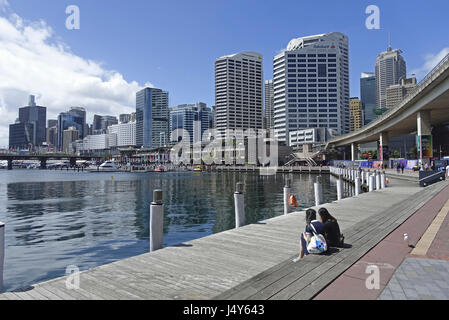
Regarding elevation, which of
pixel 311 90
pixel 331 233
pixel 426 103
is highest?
pixel 311 90

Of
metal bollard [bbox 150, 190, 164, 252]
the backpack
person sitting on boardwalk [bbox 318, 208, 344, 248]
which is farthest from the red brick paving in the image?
metal bollard [bbox 150, 190, 164, 252]

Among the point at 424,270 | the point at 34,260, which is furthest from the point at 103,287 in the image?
the point at 34,260

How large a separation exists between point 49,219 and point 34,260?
10.7 m

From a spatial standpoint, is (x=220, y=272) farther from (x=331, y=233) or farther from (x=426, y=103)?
(x=426, y=103)

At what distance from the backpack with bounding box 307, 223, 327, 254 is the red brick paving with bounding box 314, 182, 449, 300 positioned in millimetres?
812

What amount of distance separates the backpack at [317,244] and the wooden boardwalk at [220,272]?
20 cm

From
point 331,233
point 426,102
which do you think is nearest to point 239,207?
point 331,233

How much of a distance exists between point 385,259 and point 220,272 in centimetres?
383

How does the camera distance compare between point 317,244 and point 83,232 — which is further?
point 83,232

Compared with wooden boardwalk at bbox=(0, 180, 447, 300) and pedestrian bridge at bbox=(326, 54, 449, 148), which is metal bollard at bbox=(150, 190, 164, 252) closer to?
wooden boardwalk at bbox=(0, 180, 447, 300)

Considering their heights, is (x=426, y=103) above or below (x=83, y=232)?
above

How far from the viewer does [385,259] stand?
20.5ft
